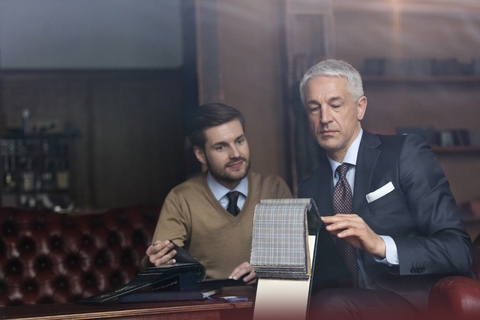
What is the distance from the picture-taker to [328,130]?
5.87 feet

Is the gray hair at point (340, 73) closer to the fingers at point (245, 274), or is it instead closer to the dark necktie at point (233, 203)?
the dark necktie at point (233, 203)

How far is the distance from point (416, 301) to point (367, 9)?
3.32 m

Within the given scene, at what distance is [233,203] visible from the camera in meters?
2.14

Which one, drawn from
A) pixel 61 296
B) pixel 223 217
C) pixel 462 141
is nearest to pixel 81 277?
pixel 61 296

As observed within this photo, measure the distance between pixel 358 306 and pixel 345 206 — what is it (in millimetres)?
397

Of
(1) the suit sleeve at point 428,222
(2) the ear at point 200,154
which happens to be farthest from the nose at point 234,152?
(1) the suit sleeve at point 428,222

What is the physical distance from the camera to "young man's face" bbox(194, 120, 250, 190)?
209cm

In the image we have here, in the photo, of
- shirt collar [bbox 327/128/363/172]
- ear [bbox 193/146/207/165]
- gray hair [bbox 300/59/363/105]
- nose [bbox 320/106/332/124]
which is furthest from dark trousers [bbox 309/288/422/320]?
ear [bbox 193/146/207/165]

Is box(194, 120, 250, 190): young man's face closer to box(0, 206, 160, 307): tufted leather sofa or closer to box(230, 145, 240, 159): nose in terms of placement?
box(230, 145, 240, 159): nose

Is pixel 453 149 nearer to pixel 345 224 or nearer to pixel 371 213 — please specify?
pixel 371 213

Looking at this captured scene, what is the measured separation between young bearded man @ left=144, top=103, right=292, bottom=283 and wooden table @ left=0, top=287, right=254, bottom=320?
50 centimetres

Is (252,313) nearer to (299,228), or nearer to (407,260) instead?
(299,228)

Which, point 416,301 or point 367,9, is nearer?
point 416,301


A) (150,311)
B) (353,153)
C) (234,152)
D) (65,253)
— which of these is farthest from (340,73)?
(65,253)
